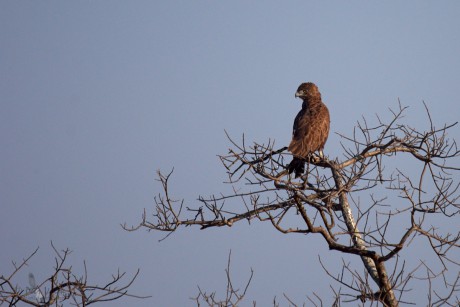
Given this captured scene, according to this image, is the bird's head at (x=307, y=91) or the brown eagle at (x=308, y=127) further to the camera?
the bird's head at (x=307, y=91)

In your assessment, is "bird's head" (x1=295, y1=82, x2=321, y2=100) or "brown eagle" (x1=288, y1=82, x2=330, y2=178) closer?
"brown eagle" (x1=288, y1=82, x2=330, y2=178)

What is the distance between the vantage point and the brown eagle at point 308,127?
8.13m

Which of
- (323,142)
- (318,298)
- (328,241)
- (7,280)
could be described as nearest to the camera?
(7,280)

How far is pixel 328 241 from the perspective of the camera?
5785mm

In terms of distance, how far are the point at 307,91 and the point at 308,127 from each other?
950 millimetres

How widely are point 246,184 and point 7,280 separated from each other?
2.44m

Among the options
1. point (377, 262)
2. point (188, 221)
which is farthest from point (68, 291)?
point (377, 262)

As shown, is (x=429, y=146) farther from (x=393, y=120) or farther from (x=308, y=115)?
(x=308, y=115)

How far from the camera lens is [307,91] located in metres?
9.78

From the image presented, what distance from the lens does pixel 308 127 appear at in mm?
9055

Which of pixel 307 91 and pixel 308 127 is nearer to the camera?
pixel 308 127

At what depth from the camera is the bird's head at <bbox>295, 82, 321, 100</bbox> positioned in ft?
32.1

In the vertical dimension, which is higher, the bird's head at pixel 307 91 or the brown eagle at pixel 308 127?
the bird's head at pixel 307 91

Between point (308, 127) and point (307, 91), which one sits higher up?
point (307, 91)
